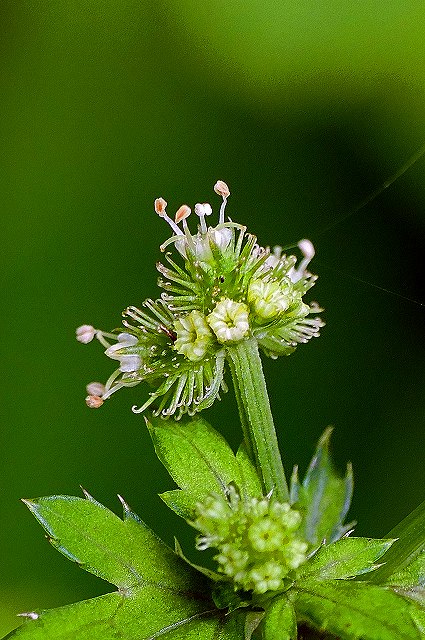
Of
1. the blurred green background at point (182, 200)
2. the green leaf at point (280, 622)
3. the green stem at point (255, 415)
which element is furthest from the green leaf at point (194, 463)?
the blurred green background at point (182, 200)

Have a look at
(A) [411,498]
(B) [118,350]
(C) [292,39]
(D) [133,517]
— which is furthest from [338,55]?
(D) [133,517]

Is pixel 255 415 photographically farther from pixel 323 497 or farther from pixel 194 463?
pixel 323 497

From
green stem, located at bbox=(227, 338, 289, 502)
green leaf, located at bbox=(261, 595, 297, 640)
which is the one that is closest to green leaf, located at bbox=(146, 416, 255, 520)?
green stem, located at bbox=(227, 338, 289, 502)

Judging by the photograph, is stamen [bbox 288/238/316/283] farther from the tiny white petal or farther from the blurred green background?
the blurred green background

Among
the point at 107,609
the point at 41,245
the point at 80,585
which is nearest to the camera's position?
the point at 107,609

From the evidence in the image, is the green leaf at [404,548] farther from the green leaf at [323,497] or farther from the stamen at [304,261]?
the stamen at [304,261]

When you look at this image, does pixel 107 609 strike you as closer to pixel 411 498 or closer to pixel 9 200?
pixel 411 498
